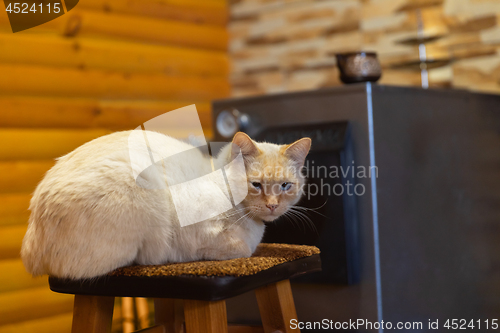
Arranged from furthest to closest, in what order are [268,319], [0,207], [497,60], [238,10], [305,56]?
[238,10]
[305,56]
[497,60]
[0,207]
[268,319]

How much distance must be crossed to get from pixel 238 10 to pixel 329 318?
1.99 metres

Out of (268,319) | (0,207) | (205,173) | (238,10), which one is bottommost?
(268,319)

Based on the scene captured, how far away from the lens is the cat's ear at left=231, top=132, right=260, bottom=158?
1.15 meters

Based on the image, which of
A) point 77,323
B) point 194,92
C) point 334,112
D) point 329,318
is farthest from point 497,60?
point 77,323

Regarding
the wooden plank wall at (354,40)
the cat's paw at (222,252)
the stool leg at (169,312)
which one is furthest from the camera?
the wooden plank wall at (354,40)

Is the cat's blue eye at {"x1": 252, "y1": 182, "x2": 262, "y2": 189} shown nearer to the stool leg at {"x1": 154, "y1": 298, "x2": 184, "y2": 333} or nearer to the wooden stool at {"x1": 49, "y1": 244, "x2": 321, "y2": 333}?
the wooden stool at {"x1": 49, "y1": 244, "x2": 321, "y2": 333}

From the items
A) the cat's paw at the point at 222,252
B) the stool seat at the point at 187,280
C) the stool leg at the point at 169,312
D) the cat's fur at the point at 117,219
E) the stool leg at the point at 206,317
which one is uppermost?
the cat's fur at the point at 117,219

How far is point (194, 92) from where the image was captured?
279 centimetres

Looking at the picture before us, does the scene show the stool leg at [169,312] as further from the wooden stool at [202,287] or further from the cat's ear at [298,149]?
the cat's ear at [298,149]

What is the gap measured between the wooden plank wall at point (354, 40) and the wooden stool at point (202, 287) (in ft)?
4.71

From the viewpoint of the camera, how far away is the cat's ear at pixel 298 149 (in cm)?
118

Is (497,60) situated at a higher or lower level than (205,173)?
higher

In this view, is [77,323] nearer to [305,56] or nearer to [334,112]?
[334,112]

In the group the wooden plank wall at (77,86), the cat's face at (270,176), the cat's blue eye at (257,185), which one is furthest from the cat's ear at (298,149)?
the wooden plank wall at (77,86)
